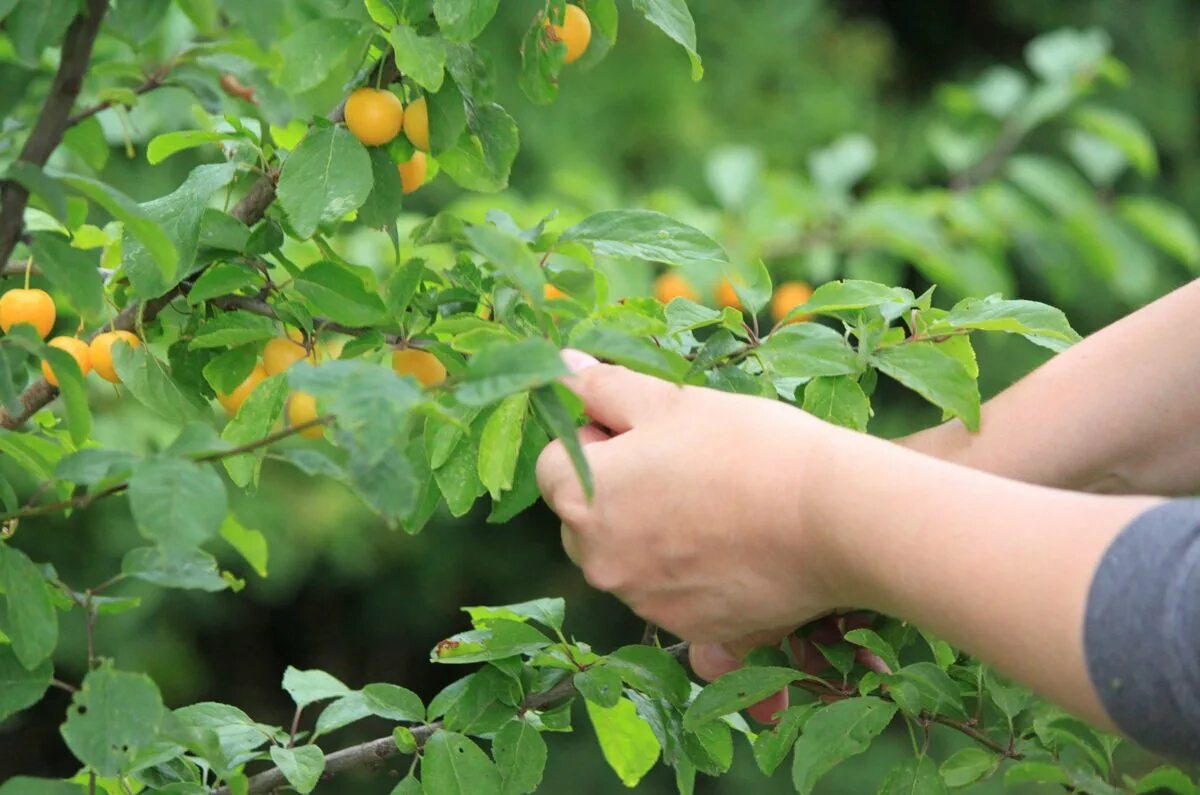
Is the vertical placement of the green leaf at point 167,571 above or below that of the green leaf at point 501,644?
above

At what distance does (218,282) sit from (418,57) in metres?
0.13

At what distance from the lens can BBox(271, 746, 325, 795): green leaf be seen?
0.56 m

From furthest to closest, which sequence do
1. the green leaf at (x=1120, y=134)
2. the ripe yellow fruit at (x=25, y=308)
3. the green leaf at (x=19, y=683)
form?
the green leaf at (x=1120, y=134), the ripe yellow fruit at (x=25, y=308), the green leaf at (x=19, y=683)

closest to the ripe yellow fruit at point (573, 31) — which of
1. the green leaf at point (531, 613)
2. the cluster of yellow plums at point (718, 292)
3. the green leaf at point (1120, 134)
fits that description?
the green leaf at point (531, 613)

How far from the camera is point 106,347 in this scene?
0.60 metres

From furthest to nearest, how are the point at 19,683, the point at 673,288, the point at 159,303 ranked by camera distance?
the point at 673,288 → the point at 159,303 → the point at 19,683

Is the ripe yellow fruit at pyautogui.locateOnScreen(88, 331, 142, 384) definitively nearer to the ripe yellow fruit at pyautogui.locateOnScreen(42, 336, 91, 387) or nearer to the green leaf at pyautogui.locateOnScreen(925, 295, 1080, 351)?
the ripe yellow fruit at pyautogui.locateOnScreen(42, 336, 91, 387)

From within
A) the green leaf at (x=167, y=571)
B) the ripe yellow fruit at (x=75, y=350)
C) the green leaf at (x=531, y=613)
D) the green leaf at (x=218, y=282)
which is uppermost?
the green leaf at (x=218, y=282)

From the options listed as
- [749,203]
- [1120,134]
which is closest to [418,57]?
[749,203]

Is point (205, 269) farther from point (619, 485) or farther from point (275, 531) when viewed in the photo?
point (275, 531)

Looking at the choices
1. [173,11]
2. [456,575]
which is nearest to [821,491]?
[173,11]

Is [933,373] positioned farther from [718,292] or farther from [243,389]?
[718,292]

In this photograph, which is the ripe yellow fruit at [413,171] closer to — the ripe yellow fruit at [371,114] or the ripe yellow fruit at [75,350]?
the ripe yellow fruit at [371,114]

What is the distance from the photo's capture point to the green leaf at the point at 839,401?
57cm
